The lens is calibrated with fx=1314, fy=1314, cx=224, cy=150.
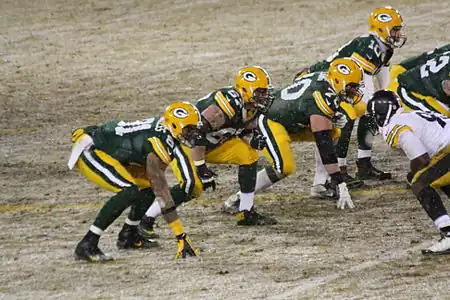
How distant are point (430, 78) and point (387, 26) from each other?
40.6 inches

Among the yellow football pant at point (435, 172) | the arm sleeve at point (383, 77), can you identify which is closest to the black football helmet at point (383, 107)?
the yellow football pant at point (435, 172)

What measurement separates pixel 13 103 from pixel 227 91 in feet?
22.5

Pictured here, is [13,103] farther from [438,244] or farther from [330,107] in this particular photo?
[438,244]

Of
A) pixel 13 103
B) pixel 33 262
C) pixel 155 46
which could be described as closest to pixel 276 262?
pixel 33 262

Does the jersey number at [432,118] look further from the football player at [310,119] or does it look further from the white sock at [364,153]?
the white sock at [364,153]

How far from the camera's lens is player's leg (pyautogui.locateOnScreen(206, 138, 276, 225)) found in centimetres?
1318

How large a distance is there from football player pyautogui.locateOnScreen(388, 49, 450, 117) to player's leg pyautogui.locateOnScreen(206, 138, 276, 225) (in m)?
1.92

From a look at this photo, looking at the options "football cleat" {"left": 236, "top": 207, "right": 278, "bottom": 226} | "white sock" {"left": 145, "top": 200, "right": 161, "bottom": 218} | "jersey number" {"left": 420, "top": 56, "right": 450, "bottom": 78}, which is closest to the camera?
"white sock" {"left": 145, "top": 200, "right": 161, "bottom": 218}

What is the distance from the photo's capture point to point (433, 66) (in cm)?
1405

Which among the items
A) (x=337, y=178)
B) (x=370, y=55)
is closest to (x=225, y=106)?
(x=337, y=178)

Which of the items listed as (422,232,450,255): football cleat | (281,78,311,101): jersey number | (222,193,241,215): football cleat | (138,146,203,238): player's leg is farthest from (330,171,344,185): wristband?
(422,232,450,255): football cleat

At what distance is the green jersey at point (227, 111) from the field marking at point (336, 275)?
84.0 inches

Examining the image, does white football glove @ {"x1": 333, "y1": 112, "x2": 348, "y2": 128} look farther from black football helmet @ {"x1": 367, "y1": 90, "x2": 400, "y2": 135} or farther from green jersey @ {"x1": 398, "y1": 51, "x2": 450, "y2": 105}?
black football helmet @ {"x1": 367, "y1": 90, "x2": 400, "y2": 135}

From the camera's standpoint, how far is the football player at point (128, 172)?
38.2ft
